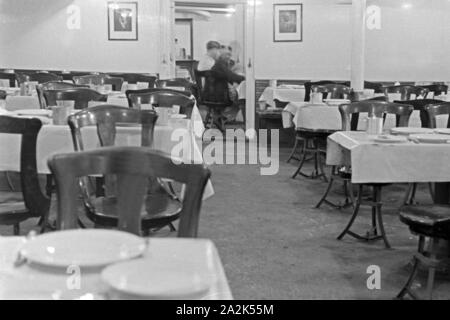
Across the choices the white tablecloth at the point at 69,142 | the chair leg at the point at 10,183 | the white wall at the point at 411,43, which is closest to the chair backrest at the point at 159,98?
the white tablecloth at the point at 69,142

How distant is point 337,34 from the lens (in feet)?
31.9

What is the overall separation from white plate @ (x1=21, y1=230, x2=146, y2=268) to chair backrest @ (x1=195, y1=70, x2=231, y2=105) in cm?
838

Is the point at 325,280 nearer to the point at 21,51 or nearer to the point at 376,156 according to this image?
the point at 376,156

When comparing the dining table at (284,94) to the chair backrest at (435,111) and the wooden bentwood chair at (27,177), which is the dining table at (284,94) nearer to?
the chair backrest at (435,111)

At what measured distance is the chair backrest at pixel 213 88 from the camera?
9.88 metres

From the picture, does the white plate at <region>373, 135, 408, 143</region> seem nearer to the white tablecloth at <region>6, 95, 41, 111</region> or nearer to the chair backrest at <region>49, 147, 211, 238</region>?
the chair backrest at <region>49, 147, 211, 238</region>

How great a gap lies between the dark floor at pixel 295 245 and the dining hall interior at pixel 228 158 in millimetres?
18

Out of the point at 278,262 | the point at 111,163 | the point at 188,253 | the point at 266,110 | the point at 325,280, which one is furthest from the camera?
the point at 266,110

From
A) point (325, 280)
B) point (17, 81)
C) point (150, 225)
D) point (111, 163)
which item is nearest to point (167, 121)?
point (150, 225)

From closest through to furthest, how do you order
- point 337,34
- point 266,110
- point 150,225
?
point 150,225 < point 266,110 < point 337,34

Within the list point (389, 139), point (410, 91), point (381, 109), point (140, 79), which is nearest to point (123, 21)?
point (140, 79)

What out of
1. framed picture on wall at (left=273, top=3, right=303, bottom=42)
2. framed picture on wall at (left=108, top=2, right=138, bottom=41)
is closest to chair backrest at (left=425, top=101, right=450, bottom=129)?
framed picture on wall at (left=273, top=3, right=303, bottom=42)

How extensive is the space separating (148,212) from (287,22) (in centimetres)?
730

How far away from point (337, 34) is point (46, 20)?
4.82 metres
